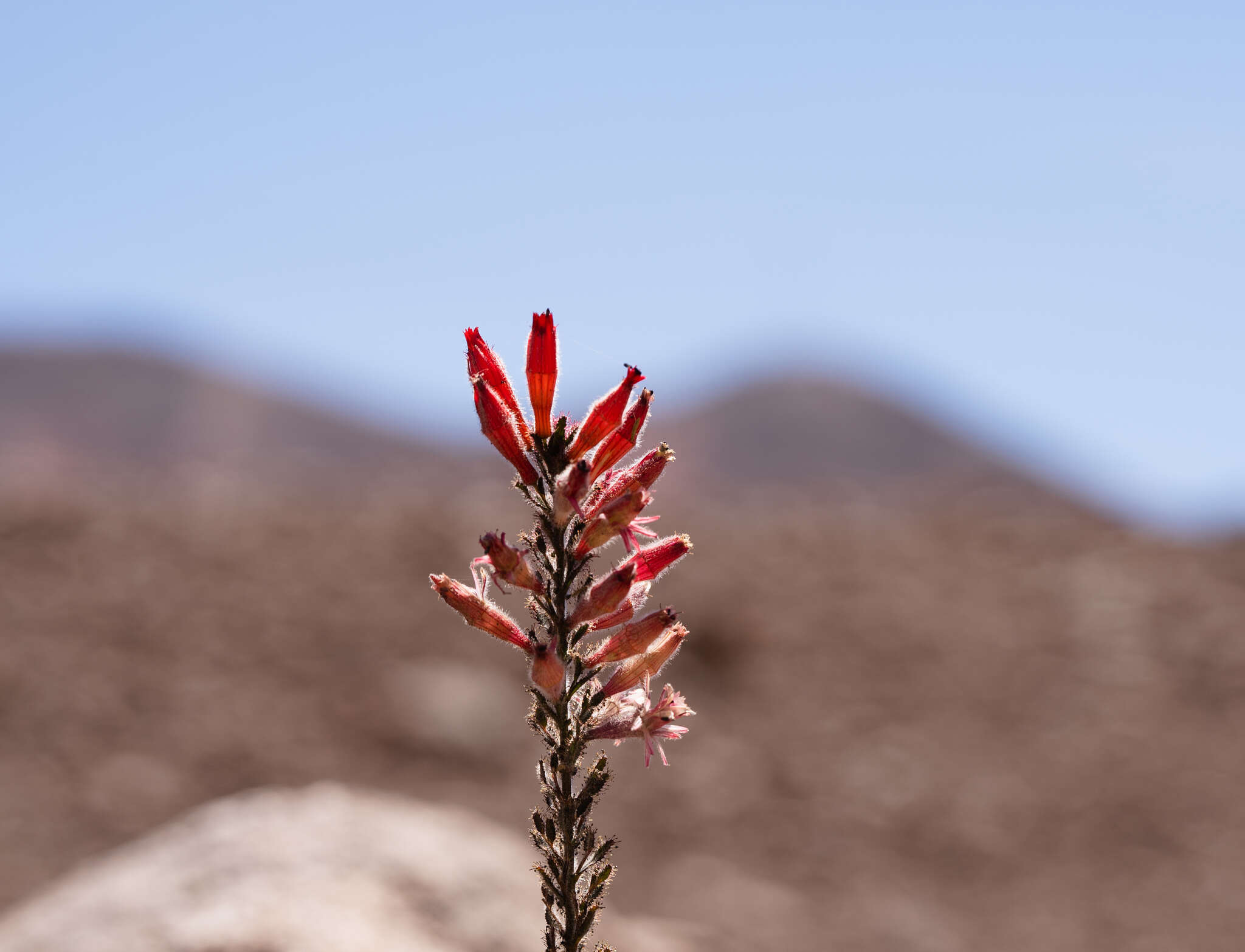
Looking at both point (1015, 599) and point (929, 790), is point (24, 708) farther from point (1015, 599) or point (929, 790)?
point (1015, 599)

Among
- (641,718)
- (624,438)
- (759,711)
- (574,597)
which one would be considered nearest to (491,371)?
(624,438)

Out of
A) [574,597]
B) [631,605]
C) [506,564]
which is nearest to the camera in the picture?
[506,564]

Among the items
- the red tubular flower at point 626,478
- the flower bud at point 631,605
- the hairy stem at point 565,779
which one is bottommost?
the hairy stem at point 565,779

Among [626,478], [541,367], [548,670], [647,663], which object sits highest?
[541,367]

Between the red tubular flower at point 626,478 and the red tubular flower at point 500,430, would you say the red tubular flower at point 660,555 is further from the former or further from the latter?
the red tubular flower at point 500,430

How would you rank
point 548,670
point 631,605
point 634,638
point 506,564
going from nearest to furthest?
point 548,670 → point 506,564 → point 634,638 → point 631,605

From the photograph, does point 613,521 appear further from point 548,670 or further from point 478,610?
point 478,610

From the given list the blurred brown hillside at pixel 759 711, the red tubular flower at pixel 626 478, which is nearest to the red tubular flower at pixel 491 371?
the red tubular flower at pixel 626 478
